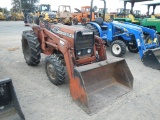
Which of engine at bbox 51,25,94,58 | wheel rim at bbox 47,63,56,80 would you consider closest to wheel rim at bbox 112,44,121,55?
engine at bbox 51,25,94,58

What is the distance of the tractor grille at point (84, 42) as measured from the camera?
3.86m

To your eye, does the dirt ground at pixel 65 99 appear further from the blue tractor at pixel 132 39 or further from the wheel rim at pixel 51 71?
the blue tractor at pixel 132 39

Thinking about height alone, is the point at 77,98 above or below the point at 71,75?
below

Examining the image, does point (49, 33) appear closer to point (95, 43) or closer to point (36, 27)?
point (36, 27)

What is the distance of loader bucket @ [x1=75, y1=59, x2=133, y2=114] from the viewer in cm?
321

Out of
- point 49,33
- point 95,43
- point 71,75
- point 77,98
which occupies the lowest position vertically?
point 77,98

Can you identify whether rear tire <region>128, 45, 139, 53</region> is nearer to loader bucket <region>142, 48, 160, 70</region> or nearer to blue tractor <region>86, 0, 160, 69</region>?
blue tractor <region>86, 0, 160, 69</region>

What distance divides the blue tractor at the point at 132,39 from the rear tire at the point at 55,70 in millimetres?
3177

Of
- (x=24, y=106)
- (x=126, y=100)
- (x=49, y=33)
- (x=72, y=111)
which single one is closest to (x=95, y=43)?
(x=49, y=33)

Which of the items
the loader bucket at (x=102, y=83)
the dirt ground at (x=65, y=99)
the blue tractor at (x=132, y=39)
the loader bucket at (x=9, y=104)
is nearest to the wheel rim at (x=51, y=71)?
the dirt ground at (x=65, y=99)

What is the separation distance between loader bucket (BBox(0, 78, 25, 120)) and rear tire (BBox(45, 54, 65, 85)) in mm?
1299

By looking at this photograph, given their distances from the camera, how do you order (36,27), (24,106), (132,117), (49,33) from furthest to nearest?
(36,27) → (49,33) → (24,106) → (132,117)

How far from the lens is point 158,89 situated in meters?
4.08

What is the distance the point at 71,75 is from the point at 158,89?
86.0 inches
